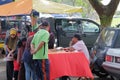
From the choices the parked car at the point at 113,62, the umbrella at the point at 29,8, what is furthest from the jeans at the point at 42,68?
the umbrella at the point at 29,8

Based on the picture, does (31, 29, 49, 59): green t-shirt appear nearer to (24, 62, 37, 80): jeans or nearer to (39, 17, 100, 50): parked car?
(24, 62, 37, 80): jeans

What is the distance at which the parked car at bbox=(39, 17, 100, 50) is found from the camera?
14.8 meters

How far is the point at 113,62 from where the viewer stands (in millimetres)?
8336

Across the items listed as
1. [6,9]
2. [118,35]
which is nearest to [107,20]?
[6,9]

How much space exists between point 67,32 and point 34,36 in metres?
6.99

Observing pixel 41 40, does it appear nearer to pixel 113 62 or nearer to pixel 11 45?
pixel 113 62

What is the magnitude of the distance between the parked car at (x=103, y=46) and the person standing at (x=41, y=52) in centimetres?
159

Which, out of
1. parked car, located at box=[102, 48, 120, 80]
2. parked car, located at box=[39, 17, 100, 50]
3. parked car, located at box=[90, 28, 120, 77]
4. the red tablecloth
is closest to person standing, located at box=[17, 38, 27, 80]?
the red tablecloth

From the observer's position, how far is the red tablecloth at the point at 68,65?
8.47 m

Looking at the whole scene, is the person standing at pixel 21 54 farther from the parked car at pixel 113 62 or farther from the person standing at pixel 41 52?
the parked car at pixel 113 62

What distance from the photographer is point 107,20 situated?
14.2 m

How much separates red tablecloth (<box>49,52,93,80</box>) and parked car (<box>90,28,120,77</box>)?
53 centimetres

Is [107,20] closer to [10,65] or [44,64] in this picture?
[10,65]

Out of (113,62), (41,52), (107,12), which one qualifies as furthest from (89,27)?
(41,52)
